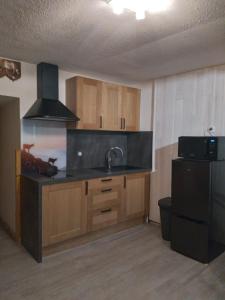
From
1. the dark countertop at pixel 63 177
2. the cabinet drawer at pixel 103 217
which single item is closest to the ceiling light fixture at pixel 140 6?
the dark countertop at pixel 63 177

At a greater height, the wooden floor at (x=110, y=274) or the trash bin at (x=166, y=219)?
the trash bin at (x=166, y=219)

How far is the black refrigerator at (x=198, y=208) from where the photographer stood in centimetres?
252

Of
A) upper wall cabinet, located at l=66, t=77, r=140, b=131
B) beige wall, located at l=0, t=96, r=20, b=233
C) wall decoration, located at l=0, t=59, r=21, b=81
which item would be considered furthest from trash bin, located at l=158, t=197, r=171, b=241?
wall decoration, located at l=0, t=59, r=21, b=81

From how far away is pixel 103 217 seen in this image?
3098mm

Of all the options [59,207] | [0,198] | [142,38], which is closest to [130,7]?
[142,38]

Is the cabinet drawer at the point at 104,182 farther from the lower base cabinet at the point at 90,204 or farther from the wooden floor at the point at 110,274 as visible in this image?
the wooden floor at the point at 110,274

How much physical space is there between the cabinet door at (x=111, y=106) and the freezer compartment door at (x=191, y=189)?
44.5 inches

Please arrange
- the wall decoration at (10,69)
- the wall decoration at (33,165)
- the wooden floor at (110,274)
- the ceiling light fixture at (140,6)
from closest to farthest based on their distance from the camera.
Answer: the ceiling light fixture at (140,6) < the wooden floor at (110,274) < the wall decoration at (10,69) < the wall decoration at (33,165)

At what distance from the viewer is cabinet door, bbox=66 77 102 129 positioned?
3.04 m

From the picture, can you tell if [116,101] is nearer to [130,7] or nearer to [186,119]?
[186,119]

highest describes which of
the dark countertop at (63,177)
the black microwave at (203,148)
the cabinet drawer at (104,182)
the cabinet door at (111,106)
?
the cabinet door at (111,106)

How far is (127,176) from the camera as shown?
11.0 feet

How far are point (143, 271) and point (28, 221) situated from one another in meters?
1.46

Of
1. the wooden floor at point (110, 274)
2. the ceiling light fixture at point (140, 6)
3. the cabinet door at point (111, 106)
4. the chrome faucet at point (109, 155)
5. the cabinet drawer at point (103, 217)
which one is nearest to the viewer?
the ceiling light fixture at point (140, 6)
